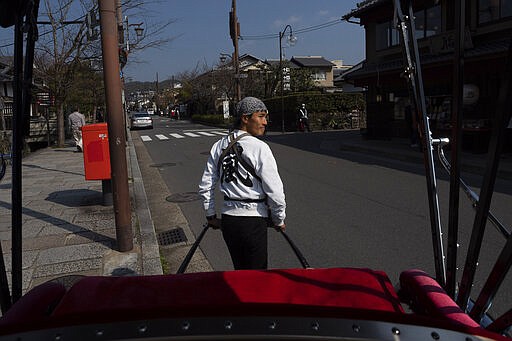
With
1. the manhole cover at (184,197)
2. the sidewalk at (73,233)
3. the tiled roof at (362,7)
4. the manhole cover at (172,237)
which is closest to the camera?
the sidewalk at (73,233)

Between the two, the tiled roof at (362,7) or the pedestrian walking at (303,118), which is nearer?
the tiled roof at (362,7)

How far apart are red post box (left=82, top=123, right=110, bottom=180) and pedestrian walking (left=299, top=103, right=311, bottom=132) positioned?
1881 cm

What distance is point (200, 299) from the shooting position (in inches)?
67.1

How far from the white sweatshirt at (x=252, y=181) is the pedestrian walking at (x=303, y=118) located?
22.4 metres

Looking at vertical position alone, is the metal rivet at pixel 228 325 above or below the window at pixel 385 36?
below

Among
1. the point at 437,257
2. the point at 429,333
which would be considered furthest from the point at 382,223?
the point at 429,333

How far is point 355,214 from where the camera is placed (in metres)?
6.62

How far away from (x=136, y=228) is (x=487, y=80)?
11.5m

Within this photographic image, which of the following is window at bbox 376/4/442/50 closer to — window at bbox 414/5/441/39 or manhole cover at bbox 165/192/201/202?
window at bbox 414/5/441/39

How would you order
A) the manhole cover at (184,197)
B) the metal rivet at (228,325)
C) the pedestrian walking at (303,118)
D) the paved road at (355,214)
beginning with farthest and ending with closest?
the pedestrian walking at (303,118) < the manhole cover at (184,197) < the paved road at (355,214) < the metal rivet at (228,325)

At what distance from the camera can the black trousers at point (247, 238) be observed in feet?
9.75

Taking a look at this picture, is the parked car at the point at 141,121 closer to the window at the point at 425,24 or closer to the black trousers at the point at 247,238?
the window at the point at 425,24

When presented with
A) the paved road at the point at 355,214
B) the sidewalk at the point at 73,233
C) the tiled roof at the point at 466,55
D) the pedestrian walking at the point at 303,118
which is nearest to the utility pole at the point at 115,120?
the sidewalk at the point at 73,233

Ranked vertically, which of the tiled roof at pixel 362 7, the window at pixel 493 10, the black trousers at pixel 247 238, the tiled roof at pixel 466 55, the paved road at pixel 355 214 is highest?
the tiled roof at pixel 362 7
